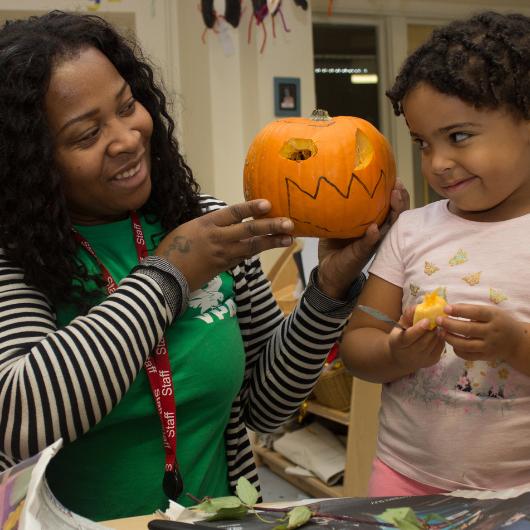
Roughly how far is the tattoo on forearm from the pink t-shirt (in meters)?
0.31

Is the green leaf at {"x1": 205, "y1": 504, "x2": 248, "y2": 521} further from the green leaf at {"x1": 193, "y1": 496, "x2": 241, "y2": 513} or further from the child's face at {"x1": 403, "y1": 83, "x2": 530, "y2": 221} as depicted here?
the child's face at {"x1": 403, "y1": 83, "x2": 530, "y2": 221}

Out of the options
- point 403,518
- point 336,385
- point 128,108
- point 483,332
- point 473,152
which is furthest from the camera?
point 336,385

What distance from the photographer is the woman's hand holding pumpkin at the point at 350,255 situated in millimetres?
1005

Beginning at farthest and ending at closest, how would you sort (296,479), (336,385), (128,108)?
(296,479) < (336,385) < (128,108)

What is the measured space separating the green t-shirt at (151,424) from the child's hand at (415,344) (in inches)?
10.8

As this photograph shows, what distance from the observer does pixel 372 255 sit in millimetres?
1024

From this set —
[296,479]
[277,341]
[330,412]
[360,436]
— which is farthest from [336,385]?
[277,341]

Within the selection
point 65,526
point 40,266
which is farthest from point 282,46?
point 65,526

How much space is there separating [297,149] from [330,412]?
5.05 ft

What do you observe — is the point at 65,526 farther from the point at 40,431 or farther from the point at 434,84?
the point at 434,84

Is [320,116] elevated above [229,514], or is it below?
above

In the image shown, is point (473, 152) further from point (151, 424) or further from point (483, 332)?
point (151, 424)

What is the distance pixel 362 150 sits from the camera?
1.00 metres

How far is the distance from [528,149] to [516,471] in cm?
41
